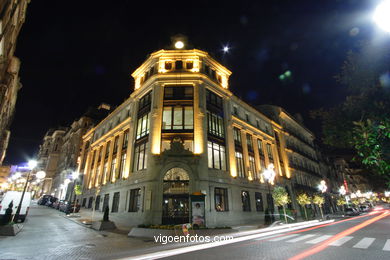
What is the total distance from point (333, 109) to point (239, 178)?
688 inches

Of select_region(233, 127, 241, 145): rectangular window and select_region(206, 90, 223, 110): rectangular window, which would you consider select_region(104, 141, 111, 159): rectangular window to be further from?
select_region(233, 127, 241, 145): rectangular window

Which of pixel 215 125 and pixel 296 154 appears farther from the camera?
pixel 296 154

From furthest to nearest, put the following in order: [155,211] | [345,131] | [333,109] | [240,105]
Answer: [240,105] < [155,211] < [333,109] < [345,131]

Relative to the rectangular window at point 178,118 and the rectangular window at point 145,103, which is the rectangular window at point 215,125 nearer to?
the rectangular window at point 178,118

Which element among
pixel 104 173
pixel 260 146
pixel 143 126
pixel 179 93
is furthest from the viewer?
pixel 260 146

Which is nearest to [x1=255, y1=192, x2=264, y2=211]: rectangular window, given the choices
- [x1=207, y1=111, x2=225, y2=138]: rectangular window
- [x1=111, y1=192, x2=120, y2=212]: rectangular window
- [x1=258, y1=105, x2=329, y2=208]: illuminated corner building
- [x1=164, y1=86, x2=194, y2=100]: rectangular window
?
[x1=207, y1=111, x2=225, y2=138]: rectangular window

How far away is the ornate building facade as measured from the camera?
20.1 meters

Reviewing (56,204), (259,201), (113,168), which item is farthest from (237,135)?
(56,204)

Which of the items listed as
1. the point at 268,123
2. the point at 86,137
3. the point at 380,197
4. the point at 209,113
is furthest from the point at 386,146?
the point at 380,197

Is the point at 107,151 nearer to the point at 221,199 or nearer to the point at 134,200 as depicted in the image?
the point at 134,200

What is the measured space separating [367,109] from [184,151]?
16.1m

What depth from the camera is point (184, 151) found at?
21078 millimetres

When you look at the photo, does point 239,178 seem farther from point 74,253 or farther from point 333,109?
point 74,253

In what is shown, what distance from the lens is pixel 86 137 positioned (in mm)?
46188
